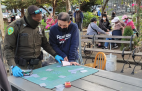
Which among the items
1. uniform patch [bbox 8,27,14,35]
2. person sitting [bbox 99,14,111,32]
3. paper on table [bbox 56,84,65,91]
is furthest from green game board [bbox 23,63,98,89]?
person sitting [bbox 99,14,111,32]

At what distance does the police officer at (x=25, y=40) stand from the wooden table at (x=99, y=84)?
1.13 feet

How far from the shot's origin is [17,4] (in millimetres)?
21531

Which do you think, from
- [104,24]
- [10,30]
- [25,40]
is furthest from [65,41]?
[104,24]

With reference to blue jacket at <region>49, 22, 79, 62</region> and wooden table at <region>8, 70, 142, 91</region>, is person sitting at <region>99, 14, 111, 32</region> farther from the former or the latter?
wooden table at <region>8, 70, 142, 91</region>

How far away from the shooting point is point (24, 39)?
105 inches

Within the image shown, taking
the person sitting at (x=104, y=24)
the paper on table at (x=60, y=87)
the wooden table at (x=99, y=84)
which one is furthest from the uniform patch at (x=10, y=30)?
the person sitting at (x=104, y=24)

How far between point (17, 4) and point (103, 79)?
21455mm

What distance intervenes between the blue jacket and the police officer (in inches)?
10.5

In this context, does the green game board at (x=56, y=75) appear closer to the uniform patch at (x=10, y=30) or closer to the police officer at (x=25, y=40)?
the police officer at (x=25, y=40)

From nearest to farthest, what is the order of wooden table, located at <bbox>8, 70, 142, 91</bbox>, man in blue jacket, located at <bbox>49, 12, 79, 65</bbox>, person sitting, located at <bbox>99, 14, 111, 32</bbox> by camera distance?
1. wooden table, located at <bbox>8, 70, 142, 91</bbox>
2. man in blue jacket, located at <bbox>49, 12, 79, 65</bbox>
3. person sitting, located at <bbox>99, 14, 111, 32</bbox>

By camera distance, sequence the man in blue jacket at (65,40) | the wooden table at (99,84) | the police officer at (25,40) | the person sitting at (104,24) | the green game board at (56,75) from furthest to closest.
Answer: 1. the person sitting at (104,24)
2. the man in blue jacket at (65,40)
3. the police officer at (25,40)
4. the green game board at (56,75)
5. the wooden table at (99,84)

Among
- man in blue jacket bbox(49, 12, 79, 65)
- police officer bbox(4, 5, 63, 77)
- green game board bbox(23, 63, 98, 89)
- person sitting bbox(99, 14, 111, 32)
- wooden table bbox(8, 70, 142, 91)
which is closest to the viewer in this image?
wooden table bbox(8, 70, 142, 91)

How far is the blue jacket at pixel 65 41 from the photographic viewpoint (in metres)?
3.04

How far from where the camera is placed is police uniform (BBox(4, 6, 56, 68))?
2549 millimetres
